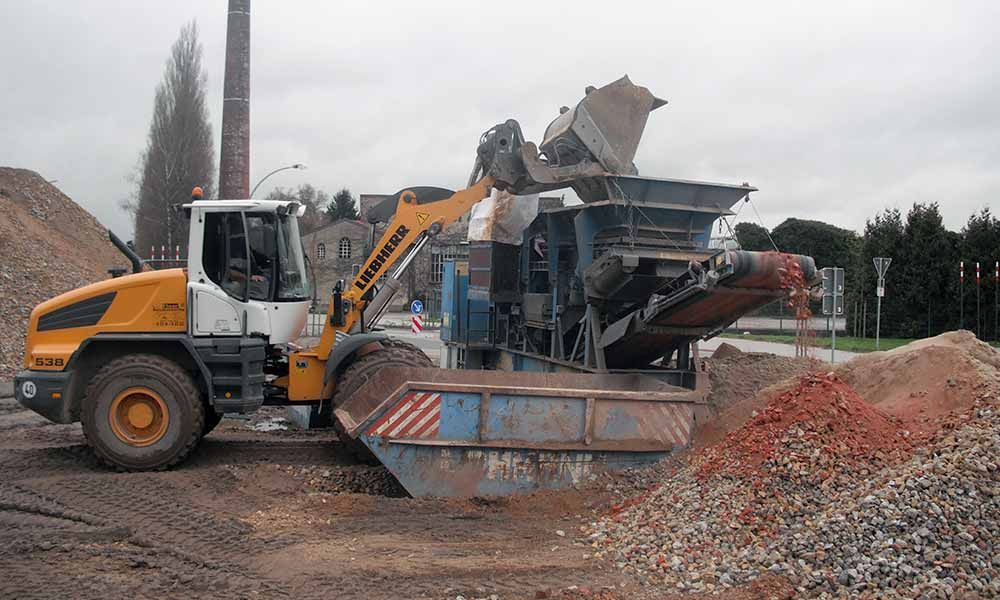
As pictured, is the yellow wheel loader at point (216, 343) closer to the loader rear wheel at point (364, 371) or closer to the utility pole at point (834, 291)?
the loader rear wheel at point (364, 371)

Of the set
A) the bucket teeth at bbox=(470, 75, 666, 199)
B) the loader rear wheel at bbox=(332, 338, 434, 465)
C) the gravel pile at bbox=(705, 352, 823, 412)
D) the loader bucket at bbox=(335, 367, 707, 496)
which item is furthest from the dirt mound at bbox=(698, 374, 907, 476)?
the bucket teeth at bbox=(470, 75, 666, 199)

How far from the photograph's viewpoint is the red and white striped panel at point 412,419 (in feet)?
22.6

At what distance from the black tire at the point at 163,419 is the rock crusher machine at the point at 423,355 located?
0.5 inches

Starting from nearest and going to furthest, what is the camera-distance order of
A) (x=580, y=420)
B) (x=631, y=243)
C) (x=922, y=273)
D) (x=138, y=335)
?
(x=580, y=420) < (x=138, y=335) < (x=631, y=243) < (x=922, y=273)

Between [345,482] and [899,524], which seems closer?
[899,524]

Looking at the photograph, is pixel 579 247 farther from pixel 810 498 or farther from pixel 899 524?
pixel 899 524

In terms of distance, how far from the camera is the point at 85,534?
6.05m

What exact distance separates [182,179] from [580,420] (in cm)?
3254

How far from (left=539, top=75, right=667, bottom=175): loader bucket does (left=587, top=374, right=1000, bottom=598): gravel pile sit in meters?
3.70

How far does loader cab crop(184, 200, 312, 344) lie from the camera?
790cm

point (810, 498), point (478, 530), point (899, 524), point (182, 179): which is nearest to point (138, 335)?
point (478, 530)

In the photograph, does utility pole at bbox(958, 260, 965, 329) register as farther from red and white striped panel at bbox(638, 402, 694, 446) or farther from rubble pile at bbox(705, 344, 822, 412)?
red and white striped panel at bbox(638, 402, 694, 446)

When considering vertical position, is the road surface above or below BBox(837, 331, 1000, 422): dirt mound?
below

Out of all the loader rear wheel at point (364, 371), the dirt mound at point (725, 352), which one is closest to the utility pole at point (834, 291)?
the dirt mound at point (725, 352)
